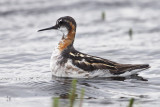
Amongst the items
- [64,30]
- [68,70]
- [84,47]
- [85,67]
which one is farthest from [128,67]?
[84,47]

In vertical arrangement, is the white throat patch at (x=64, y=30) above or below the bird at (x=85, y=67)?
above

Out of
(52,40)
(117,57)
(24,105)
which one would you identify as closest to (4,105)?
(24,105)

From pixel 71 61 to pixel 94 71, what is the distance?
618 millimetres

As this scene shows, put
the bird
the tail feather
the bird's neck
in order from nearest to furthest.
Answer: the bird
the tail feather
the bird's neck

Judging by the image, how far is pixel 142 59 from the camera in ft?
43.9

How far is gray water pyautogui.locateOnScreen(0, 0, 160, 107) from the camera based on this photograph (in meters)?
9.70

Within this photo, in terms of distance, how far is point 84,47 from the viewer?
600 inches

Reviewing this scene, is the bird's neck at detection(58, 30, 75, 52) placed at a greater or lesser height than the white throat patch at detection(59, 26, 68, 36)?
lesser

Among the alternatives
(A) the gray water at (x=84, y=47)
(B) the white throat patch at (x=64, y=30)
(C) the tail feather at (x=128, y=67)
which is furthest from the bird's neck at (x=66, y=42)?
(C) the tail feather at (x=128, y=67)

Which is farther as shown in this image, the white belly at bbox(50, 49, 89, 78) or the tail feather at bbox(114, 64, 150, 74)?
the tail feather at bbox(114, 64, 150, 74)

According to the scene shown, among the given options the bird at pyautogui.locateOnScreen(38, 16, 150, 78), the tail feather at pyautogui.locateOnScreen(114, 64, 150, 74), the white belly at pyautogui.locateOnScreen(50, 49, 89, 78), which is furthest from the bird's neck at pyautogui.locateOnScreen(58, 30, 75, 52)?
the tail feather at pyautogui.locateOnScreen(114, 64, 150, 74)

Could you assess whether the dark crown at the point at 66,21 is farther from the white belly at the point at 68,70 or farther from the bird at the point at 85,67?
the white belly at the point at 68,70

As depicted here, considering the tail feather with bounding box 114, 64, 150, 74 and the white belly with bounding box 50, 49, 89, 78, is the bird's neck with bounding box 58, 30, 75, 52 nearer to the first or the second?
the white belly with bounding box 50, 49, 89, 78

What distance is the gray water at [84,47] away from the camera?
9.70 meters
